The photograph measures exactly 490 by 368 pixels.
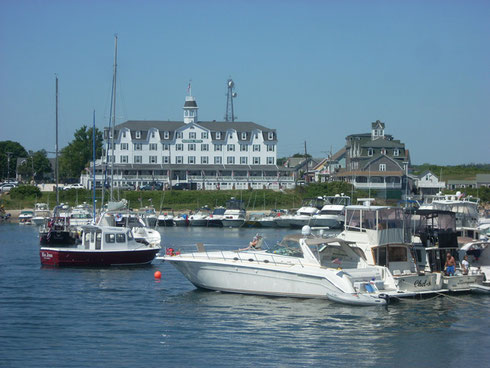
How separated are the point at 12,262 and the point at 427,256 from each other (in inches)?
1040

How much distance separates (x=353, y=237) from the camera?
3403cm

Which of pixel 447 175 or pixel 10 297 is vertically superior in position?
pixel 447 175

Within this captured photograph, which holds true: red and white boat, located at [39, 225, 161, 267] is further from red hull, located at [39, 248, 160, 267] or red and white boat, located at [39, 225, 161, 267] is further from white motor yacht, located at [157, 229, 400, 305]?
white motor yacht, located at [157, 229, 400, 305]

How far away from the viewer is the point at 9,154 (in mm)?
147375

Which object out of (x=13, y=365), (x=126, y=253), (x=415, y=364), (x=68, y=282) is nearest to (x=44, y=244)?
(x=126, y=253)

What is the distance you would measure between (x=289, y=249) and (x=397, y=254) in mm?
5121

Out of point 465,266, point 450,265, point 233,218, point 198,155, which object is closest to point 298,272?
point 450,265

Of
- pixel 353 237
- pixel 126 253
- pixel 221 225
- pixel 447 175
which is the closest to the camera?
pixel 353 237

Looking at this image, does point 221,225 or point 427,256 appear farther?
point 221,225

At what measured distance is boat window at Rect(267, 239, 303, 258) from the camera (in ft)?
107

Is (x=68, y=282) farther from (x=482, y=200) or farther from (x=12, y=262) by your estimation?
(x=482, y=200)

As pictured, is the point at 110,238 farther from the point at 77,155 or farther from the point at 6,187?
the point at 77,155

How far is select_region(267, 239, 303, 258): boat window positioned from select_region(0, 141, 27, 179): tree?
112 m

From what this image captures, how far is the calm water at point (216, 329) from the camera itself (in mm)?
23125
